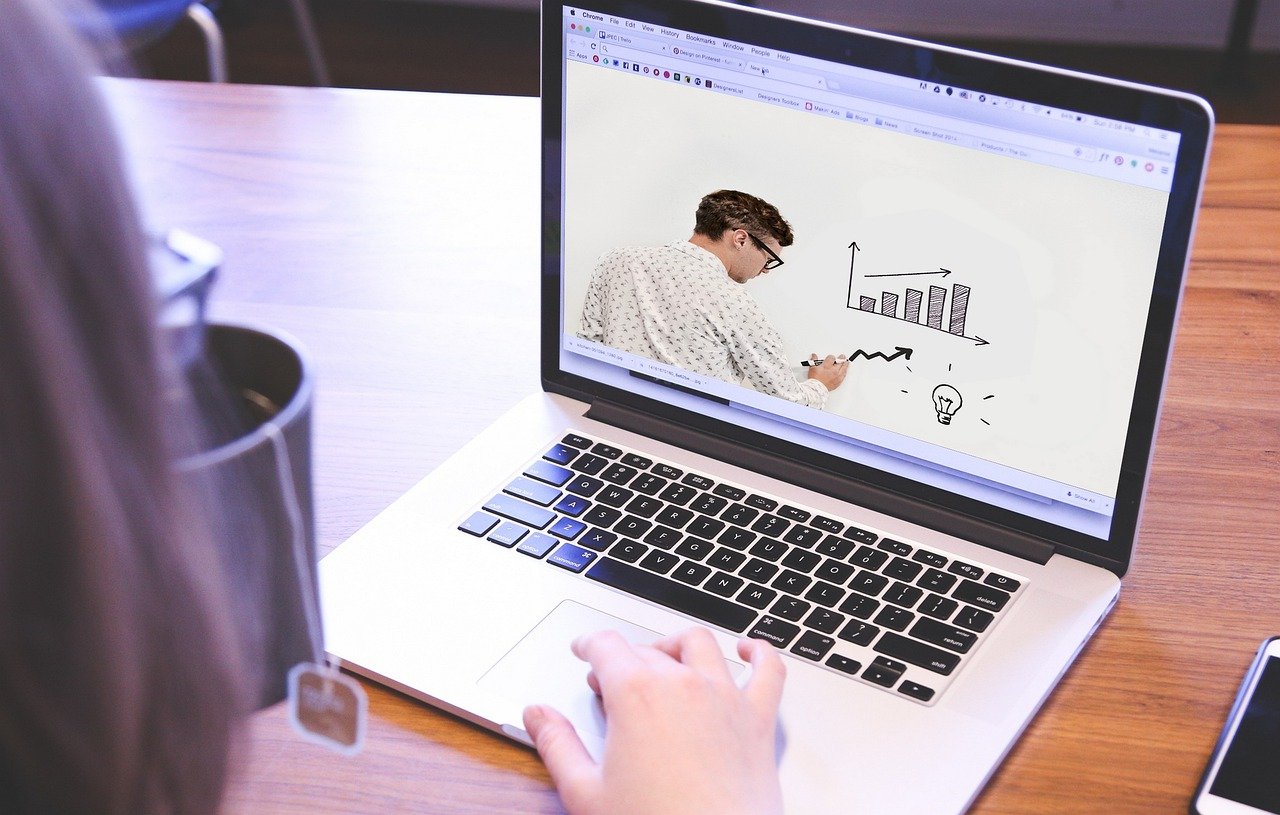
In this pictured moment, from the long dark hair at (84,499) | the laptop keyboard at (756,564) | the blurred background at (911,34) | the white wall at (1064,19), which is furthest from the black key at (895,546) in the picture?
the white wall at (1064,19)

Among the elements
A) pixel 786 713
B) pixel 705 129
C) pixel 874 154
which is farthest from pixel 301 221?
pixel 786 713

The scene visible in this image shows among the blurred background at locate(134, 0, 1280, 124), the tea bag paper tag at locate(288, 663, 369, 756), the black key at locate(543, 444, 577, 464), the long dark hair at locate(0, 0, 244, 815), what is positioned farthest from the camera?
the blurred background at locate(134, 0, 1280, 124)

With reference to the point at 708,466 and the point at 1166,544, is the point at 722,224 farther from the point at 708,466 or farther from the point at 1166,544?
the point at 1166,544

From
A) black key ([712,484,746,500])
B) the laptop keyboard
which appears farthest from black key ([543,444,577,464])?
black key ([712,484,746,500])

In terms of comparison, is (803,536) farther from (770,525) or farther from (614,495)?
(614,495)

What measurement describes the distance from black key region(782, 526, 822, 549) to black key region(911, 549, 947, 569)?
0.20ft

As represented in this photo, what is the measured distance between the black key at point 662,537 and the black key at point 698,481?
5 centimetres

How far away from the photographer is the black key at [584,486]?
83 centimetres

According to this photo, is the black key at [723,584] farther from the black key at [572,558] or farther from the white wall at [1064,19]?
the white wall at [1064,19]

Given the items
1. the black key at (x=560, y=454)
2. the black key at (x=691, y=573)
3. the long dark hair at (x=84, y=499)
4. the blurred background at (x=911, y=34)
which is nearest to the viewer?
the long dark hair at (x=84, y=499)

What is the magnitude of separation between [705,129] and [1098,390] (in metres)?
0.29

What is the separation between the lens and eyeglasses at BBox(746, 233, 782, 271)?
0.80m

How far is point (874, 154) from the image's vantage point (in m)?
0.75

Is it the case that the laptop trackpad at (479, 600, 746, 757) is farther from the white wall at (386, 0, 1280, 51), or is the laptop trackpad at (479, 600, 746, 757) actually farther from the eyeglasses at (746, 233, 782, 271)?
the white wall at (386, 0, 1280, 51)
